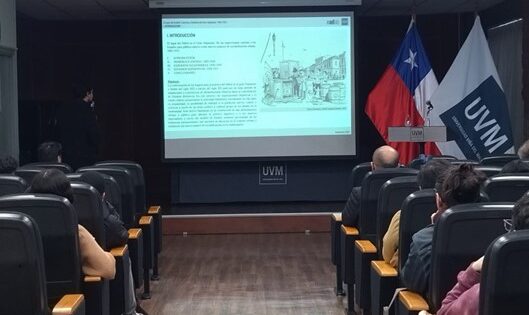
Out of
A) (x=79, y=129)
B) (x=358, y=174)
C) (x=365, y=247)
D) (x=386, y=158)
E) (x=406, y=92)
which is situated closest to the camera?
(x=365, y=247)

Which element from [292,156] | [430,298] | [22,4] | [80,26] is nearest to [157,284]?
[292,156]

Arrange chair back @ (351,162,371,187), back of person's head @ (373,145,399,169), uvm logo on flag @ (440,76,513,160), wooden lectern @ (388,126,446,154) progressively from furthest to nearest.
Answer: uvm logo on flag @ (440,76,513,160), wooden lectern @ (388,126,446,154), chair back @ (351,162,371,187), back of person's head @ (373,145,399,169)

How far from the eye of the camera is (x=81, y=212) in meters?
3.42

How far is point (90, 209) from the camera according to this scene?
3430 mm

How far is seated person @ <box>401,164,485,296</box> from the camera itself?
8.89 feet

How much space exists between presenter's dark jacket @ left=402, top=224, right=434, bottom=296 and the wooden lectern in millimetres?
4298

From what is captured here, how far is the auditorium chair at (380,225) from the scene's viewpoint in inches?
142

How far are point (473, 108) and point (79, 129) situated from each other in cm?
374

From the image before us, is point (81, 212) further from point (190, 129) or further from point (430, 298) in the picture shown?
point (190, 129)

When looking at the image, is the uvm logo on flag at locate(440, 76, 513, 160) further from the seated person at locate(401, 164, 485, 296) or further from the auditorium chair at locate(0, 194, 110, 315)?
the auditorium chair at locate(0, 194, 110, 315)

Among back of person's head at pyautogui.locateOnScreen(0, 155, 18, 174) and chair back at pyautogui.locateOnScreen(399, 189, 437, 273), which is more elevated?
back of person's head at pyautogui.locateOnScreen(0, 155, 18, 174)

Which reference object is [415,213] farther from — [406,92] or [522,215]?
[406,92]

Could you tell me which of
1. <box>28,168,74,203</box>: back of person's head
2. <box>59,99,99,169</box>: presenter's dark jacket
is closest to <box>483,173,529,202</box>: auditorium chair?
<box>28,168,74,203</box>: back of person's head

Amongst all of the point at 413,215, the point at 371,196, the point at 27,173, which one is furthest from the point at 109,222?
the point at 413,215
